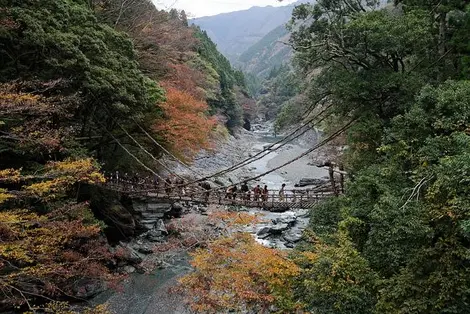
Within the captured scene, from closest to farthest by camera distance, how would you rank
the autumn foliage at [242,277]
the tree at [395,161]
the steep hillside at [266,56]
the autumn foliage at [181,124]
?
the tree at [395,161] → the autumn foliage at [242,277] → the autumn foliage at [181,124] → the steep hillside at [266,56]

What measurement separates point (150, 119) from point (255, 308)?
771cm

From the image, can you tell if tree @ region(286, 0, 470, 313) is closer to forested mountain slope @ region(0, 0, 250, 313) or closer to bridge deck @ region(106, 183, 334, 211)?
bridge deck @ region(106, 183, 334, 211)

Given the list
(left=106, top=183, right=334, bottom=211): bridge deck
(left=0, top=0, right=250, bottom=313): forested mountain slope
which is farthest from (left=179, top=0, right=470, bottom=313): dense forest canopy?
(left=0, top=0, right=250, bottom=313): forested mountain slope

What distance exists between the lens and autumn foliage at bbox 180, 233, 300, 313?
Result: 6.99 metres

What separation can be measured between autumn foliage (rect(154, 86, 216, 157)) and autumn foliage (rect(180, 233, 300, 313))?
6.09m

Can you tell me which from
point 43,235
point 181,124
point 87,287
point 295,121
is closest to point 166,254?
point 87,287

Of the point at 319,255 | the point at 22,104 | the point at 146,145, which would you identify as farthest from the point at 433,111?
the point at 146,145

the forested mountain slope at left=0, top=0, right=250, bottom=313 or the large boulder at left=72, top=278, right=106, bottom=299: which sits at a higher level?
the forested mountain slope at left=0, top=0, right=250, bottom=313

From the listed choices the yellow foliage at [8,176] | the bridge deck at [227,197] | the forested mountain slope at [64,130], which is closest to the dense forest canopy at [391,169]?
the bridge deck at [227,197]

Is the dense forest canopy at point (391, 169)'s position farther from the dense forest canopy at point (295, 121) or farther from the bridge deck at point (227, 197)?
the bridge deck at point (227, 197)

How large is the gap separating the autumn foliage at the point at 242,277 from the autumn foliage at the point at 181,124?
609cm

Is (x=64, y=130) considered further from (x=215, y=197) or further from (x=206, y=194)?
(x=215, y=197)

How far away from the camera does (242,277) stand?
722cm

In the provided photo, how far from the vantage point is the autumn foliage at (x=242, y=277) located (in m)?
6.99
